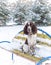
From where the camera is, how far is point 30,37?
216 centimetres

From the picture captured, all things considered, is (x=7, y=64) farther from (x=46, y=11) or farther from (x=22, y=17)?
(x=46, y=11)

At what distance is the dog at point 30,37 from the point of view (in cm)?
212

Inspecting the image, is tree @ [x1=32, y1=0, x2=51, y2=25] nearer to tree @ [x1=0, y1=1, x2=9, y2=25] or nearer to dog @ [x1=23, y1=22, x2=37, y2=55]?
dog @ [x1=23, y1=22, x2=37, y2=55]

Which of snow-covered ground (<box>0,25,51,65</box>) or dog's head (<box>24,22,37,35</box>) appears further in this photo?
snow-covered ground (<box>0,25,51,65</box>)

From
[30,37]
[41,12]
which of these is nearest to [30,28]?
[30,37]

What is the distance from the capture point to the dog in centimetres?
212

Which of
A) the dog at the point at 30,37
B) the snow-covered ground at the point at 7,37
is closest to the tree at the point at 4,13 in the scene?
the snow-covered ground at the point at 7,37

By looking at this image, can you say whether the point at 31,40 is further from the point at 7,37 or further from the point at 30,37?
the point at 7,37

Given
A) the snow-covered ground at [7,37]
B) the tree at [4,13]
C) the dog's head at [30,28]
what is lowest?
the snow-covered ground at [7,37]

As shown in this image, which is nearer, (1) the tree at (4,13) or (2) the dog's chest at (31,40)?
(2) the dog's chest at (31,40)

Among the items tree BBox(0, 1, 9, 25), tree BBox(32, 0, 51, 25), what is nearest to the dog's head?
tree BBox(32, 0, 51, 25)

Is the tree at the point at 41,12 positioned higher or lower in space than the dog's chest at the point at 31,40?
higher

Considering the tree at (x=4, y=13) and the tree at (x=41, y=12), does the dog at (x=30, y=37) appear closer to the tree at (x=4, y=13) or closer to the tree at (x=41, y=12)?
the tree at (x=41, y=12)

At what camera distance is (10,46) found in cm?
236
